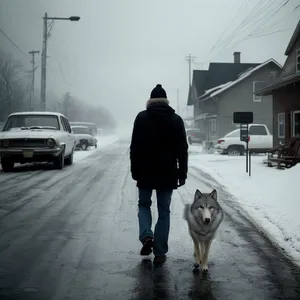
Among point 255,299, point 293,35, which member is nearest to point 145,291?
point 255,299

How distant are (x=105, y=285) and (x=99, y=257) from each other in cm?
95

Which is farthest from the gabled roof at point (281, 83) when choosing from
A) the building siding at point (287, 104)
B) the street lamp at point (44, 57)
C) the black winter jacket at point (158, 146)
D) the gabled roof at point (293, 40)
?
the black winter jacket at point (158, 146)

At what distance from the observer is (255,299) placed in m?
3.65

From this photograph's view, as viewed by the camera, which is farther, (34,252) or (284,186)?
(284,186)

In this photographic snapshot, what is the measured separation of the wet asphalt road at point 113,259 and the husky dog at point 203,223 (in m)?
0.20

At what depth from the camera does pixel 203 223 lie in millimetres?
4379

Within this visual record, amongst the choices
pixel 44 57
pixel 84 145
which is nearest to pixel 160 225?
pixel 44 57

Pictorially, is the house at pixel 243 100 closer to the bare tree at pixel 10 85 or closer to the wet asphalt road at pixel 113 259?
the bare tree at pixel 10 85

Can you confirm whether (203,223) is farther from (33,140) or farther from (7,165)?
(7,165)

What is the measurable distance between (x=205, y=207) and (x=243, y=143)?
70.3 ft

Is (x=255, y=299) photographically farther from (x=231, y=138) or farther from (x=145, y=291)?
(x=231, y=138)

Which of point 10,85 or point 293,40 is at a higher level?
point 10,85

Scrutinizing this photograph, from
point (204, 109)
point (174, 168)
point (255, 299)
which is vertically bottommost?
point (255, 299)

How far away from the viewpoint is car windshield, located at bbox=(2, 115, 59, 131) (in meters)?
15.7
